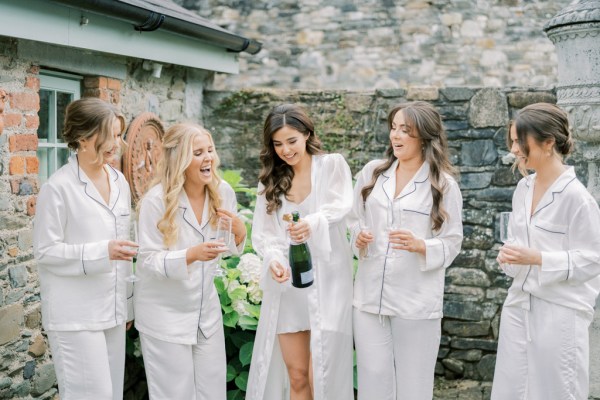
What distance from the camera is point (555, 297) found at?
3.34 meters

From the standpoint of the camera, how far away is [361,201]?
3.83 meters

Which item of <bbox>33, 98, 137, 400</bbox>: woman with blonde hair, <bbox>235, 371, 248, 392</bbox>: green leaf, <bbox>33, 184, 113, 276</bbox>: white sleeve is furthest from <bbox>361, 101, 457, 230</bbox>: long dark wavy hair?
<bbox>235, 371, 248, 392</bbox>: green leaf

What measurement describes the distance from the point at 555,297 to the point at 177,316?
5.72 feet

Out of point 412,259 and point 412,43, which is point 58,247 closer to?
point 412,259

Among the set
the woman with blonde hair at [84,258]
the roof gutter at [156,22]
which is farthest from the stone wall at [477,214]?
the woman with blonde hair at [84,258]

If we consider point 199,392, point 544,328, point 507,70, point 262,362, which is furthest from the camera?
point 507,70

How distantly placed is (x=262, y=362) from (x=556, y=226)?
1.59 metres

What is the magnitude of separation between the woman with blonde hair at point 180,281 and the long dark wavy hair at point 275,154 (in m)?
0.28

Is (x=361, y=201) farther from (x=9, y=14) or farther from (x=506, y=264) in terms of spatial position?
(x=9, y=14)

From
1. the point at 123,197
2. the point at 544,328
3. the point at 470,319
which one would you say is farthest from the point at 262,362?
the point at 470,319

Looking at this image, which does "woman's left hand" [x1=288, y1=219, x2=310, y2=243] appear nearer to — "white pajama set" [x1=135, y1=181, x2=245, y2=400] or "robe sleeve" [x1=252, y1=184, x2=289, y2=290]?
"robe sleeve" [x1=252, y1=184, x2=289, y2=290]

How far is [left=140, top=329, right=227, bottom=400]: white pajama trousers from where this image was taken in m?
3.51

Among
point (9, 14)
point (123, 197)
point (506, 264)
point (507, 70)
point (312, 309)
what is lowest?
point (312, 309)

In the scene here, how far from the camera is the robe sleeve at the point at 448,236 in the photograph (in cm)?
355
